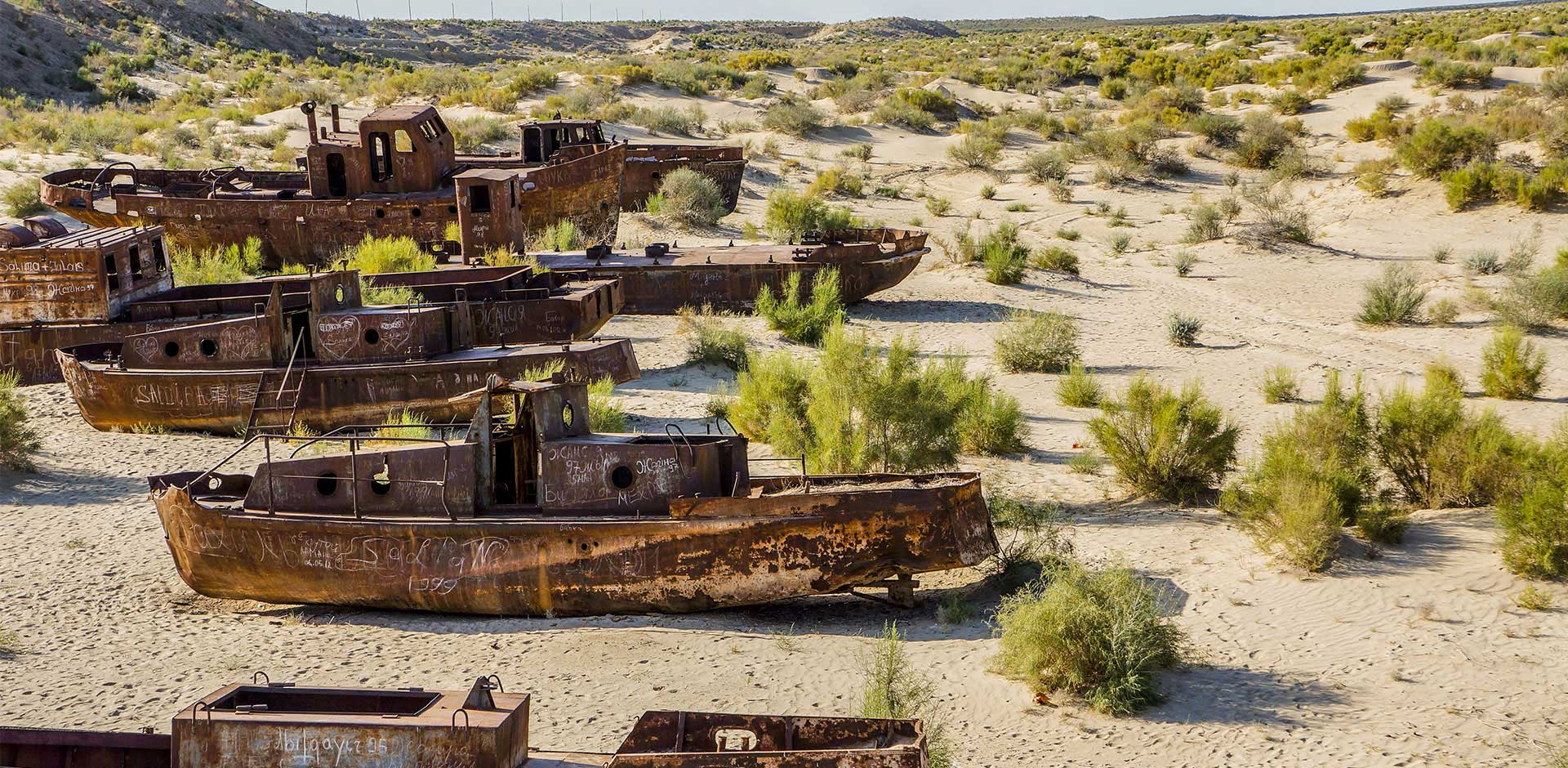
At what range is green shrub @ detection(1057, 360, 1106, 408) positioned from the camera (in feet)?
51.8

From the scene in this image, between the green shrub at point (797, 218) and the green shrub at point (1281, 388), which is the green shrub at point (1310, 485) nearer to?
the green shrub at point (1281, 388)

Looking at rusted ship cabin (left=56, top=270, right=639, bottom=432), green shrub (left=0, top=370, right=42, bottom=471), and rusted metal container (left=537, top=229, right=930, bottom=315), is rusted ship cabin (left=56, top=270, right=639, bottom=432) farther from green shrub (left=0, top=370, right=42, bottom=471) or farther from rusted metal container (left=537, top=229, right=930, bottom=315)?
rusted metal container (left=537, top=229, right=930, bottom=315)

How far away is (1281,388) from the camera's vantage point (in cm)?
1561

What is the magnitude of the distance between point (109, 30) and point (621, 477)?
55.2 meters

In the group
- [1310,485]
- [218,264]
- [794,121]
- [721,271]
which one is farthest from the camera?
[794,121]

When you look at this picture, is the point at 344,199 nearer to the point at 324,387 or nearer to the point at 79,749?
the point at 324,387

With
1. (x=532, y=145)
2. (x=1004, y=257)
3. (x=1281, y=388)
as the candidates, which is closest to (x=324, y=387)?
(x=1281, y=388)

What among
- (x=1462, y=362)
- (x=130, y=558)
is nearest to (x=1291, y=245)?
(x=1462, y=362)

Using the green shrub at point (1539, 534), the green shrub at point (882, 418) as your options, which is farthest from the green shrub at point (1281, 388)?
the green shrub at point (1539, 534)

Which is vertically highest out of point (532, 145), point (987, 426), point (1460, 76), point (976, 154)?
point (1460, 76)

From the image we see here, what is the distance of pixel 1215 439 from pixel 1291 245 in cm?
1480

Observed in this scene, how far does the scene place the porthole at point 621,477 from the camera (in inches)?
387

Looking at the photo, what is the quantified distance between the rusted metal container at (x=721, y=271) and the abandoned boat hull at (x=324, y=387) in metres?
5.08

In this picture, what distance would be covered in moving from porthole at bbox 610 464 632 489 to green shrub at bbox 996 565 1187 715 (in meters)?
2.92
